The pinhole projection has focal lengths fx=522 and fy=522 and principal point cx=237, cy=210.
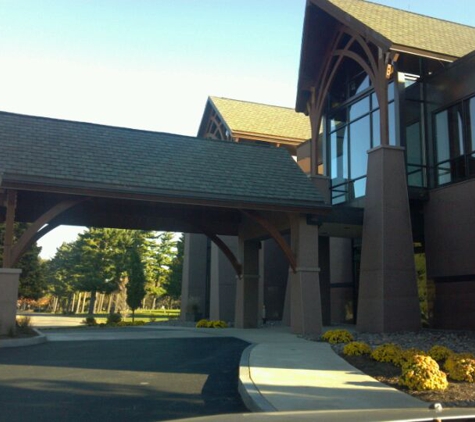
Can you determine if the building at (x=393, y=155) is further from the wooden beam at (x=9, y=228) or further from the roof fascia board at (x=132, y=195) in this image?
the wooden beam at (x=9, y=228)

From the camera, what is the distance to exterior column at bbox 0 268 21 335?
14.8m

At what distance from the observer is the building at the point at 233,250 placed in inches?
1124

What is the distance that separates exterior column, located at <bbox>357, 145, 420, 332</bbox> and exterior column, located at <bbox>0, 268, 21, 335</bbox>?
1137 cm

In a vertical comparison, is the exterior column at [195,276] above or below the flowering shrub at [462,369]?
above

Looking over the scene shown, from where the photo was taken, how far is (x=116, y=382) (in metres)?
9.17

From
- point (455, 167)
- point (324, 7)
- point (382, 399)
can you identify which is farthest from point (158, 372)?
point (324, 7)

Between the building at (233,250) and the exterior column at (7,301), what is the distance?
14264 millimetres

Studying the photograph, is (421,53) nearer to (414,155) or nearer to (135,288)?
(414,155)

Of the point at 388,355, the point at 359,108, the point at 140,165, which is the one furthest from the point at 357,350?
the point at 359,108

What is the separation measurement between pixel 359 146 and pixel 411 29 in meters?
5.08

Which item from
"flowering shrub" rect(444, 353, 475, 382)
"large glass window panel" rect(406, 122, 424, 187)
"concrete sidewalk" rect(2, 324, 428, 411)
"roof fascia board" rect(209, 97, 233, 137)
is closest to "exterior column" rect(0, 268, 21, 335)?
"concrete sidewalk" rect(2, 324, 428, 411)

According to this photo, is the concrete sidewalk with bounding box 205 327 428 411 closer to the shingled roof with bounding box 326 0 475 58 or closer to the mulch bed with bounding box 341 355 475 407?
the mulch bed with bounding box 341 355 475 407

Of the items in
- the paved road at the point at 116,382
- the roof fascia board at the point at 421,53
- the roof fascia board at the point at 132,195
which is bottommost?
the paved road at the point at 116,382

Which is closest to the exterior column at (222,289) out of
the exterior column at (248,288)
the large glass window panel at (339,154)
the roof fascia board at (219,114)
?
the exterior column at (248,288)
